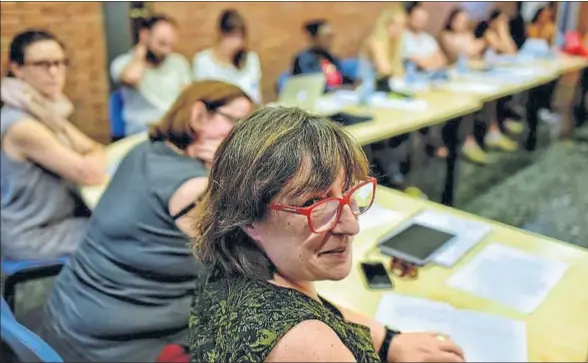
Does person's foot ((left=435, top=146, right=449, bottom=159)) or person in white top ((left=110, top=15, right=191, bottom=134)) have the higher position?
person in white top ((left=110, top=15, right=191, bottom=134))

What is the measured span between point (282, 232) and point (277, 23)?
173 inches

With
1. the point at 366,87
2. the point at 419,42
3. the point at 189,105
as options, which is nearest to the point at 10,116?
the point at 189,105

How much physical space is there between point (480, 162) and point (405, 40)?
151cm

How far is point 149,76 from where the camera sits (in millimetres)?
3514

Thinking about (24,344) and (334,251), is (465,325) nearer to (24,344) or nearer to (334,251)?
(334,251)

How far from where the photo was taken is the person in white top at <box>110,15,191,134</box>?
3.34 meters

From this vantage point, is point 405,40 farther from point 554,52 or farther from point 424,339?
point 424,339

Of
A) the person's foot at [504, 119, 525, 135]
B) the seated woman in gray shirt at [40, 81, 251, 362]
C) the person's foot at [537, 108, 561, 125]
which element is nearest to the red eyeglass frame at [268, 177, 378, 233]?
the seated woman in gray shirt at [40, 81, 251, 362]

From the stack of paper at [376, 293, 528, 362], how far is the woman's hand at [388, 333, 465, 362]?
10 centimetres

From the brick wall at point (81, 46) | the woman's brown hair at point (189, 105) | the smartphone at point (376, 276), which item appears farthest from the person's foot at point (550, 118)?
the brick wall at point (81, 46)

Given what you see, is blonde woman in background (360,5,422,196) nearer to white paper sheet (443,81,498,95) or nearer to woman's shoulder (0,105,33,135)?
white paper sheet (443,81,498,95)

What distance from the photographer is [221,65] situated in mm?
3748

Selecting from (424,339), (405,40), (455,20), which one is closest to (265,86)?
(405,40)

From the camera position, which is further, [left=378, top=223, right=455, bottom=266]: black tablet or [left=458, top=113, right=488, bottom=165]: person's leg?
[left=458, top=113, right=488, bottom=165]: person's leg
